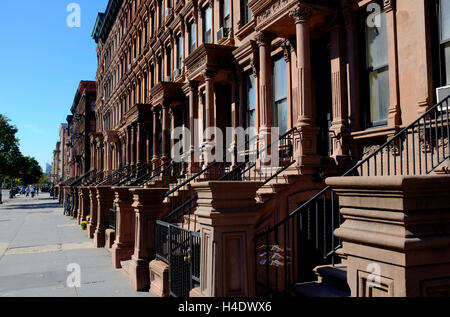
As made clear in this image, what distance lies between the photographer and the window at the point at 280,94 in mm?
11406

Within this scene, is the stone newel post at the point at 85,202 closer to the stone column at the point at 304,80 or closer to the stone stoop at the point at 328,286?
the stone column at the point at 304,80

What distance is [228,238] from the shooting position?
4.83 meters

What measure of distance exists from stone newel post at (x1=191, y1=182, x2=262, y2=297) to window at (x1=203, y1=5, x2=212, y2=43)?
1257 centimetres

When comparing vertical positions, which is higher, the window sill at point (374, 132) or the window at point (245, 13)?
the window at point (245, 13)

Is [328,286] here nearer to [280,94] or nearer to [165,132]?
[280,94]

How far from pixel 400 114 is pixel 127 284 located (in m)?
6.95

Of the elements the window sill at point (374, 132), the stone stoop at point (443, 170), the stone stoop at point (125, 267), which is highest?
the window sill at point (374, 132)

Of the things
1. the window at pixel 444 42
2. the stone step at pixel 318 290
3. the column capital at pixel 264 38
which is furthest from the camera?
the column capital at pixel 264 38

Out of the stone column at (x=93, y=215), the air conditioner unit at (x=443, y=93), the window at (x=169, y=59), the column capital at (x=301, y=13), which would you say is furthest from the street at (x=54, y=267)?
the window at (x=169, y=59)

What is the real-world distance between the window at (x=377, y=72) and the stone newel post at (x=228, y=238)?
4.76 m

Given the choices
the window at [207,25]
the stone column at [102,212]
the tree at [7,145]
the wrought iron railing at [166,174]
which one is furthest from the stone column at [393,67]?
the tree at [7,145]

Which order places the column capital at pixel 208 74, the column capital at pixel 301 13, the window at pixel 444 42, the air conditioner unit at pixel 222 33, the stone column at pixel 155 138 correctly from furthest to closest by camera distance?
the stone column at pixel 155 138 → the air conditioner unit at pixel 222 33 → the column capital at pixel 208 74 → the column capital at pixel 301 13 → the window at pixel 444 42

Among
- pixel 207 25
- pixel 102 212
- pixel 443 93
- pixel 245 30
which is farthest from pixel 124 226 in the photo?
pixel 207 25

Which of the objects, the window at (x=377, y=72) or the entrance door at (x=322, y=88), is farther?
the entrance door at (x=322, y=88)
